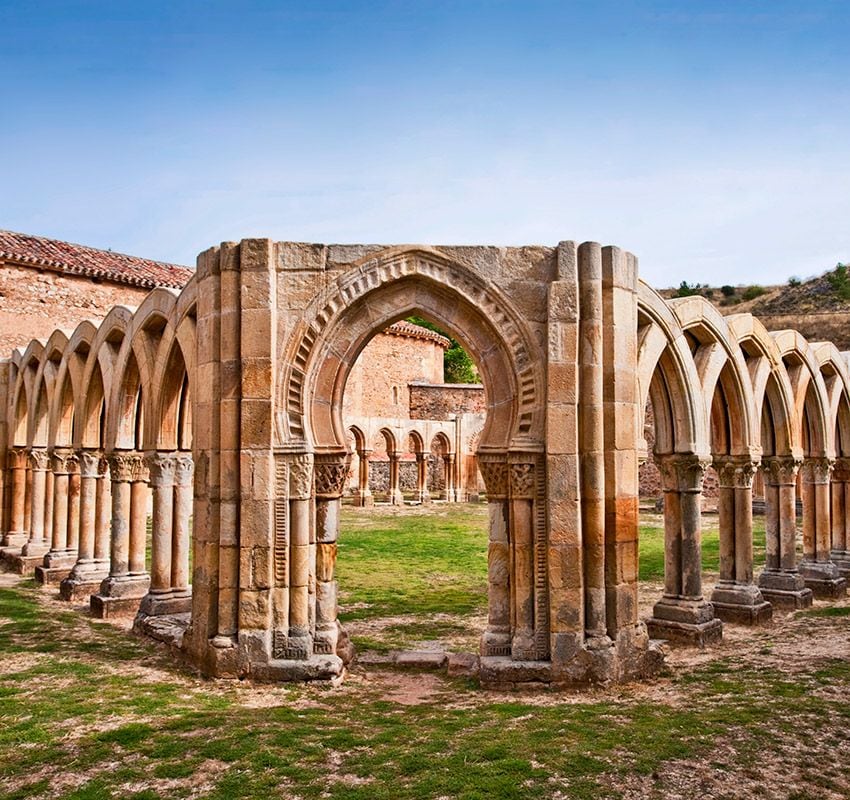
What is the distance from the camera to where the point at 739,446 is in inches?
419

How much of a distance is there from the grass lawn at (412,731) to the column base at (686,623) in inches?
13.7

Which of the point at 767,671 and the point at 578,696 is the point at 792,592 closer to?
the point at 767,671

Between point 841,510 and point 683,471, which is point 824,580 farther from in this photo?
point 683,471

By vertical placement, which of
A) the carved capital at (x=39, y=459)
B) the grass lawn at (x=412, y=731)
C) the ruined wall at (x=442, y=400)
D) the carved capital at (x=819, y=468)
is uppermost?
the ruined wall at (x=442, y=400)

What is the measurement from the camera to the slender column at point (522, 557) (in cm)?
731

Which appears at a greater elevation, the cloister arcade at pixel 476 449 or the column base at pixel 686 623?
the cloister arcade at pixel 476 449

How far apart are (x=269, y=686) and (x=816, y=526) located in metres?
10.3

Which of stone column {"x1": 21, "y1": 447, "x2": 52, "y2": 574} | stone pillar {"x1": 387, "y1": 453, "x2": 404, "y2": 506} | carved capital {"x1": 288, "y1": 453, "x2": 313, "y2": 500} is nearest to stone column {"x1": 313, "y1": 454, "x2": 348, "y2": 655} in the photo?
carved capital {"x1": 288, "y1": 453, "x2": 313, "y2": 500}

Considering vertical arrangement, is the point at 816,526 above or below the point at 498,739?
above

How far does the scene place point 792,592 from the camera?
11609 millimetres

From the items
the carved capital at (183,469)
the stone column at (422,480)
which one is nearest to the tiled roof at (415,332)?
the stone column at (422,480)

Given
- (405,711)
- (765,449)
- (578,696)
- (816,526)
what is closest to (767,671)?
(578,696)

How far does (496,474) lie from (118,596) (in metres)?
6.44

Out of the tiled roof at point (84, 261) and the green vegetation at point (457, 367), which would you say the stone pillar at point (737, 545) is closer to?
the tiled roof at point (84, 261)
